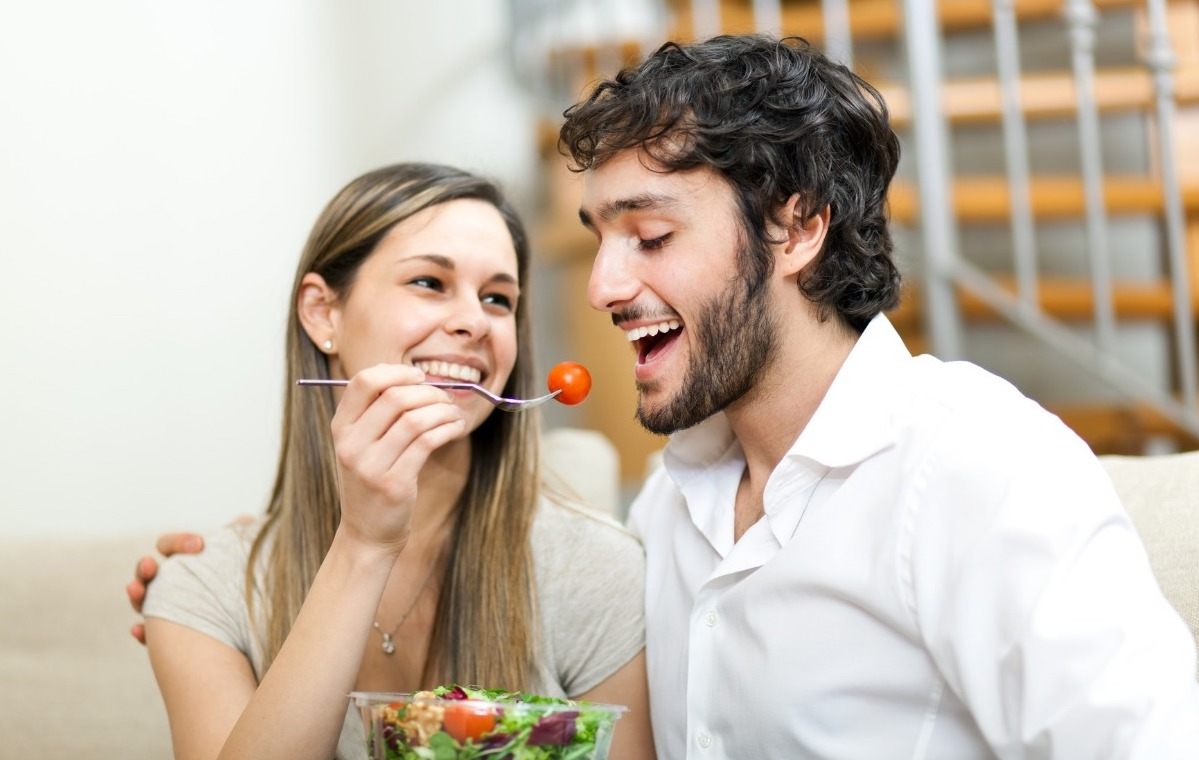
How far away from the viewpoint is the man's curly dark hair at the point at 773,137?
144 cm

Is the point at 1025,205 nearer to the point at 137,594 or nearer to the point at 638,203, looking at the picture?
the point at 638,203

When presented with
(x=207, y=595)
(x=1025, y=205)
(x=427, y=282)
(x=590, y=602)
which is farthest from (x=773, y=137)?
(x=1025, y=205)

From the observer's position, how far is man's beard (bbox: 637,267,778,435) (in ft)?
4.72

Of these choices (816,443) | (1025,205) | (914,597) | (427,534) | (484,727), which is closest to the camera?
(484,727)

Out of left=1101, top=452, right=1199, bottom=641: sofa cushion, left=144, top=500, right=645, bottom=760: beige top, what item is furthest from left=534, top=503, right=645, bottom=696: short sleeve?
left=1101, top=452, right=1199, bottom=641: sofa cushion

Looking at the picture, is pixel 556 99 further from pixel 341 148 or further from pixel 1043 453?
pixel 1043 453

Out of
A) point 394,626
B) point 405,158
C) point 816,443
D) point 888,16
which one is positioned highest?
point 888,16

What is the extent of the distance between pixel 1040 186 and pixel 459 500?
2015 millimetres

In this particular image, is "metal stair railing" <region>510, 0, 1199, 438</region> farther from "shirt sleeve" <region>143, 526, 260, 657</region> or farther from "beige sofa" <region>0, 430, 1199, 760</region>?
"shirt sleeve" <region>143, 526, 260, 657</region>

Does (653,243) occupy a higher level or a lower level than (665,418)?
higher

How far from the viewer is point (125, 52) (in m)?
2.36

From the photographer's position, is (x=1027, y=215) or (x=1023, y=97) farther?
(x=1023, y=97)

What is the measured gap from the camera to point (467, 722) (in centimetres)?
97

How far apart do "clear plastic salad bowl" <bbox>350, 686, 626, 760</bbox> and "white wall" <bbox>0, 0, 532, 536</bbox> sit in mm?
1329
